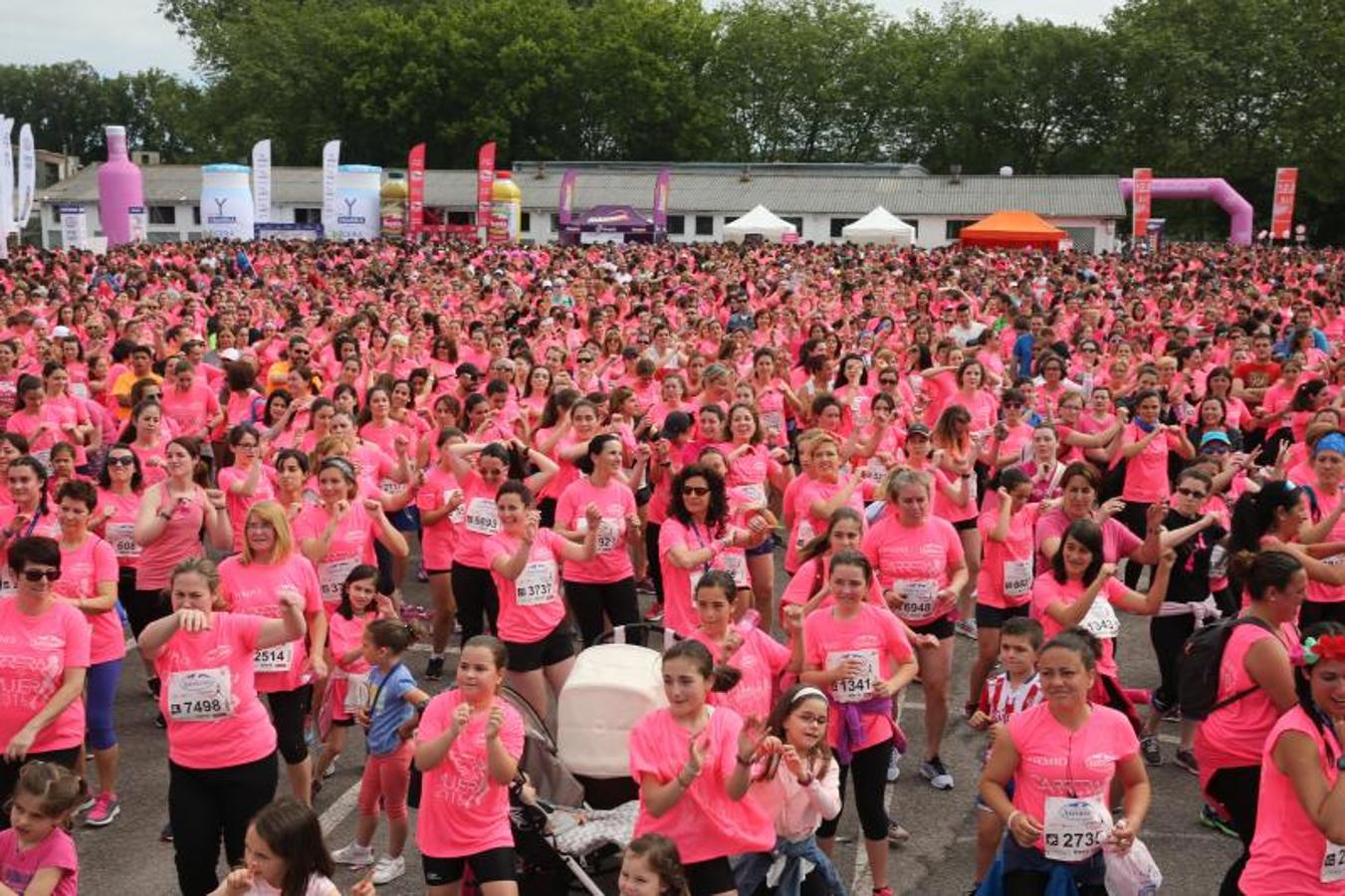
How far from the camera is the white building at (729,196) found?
2228 inches

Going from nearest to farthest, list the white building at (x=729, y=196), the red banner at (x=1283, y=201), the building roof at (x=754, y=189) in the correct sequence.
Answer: the red banner at (x=1283, y=201), the white building at (x=729, y=196), the building roof at (x=754, y=189)

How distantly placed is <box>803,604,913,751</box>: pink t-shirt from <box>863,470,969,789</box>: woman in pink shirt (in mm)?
844

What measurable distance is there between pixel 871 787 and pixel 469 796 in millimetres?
1765

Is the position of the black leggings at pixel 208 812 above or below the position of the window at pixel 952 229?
below

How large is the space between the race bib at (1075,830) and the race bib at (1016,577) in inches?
114

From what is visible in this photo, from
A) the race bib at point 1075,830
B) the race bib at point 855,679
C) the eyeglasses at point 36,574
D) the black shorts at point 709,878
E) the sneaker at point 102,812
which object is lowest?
the sneaker at point 102,812

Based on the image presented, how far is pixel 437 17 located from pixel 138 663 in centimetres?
6729

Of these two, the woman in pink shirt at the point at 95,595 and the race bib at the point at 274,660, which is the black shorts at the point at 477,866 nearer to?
the race bib at the point at 274,660

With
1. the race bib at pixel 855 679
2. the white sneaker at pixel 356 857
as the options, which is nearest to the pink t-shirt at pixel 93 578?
the white sneaker at pixel 356 857

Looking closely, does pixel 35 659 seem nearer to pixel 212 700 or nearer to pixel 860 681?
pixel 212 700

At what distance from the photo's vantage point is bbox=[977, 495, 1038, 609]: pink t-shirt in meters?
7.19

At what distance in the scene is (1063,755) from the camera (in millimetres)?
4395

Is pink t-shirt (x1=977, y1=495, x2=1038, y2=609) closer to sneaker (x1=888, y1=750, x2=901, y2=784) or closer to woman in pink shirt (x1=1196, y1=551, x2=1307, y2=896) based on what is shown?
sneaker (x1=888, y1=750, x2=901, y2=784)

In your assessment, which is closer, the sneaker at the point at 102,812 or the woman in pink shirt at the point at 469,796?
the woman in pink shirt at the point at 469,796
